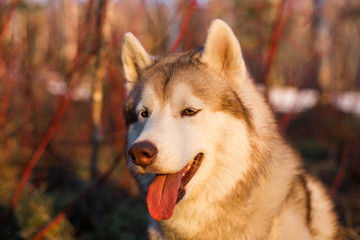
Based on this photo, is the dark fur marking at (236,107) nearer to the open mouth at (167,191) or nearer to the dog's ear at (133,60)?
the open mouth at (167,191)

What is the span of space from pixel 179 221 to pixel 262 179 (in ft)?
2.34

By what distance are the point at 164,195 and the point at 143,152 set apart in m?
0.43

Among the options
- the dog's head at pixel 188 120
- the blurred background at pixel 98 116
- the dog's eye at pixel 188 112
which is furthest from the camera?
the blurred background at pixel 98 116

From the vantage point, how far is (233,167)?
2.42 m

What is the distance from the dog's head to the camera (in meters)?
2.20

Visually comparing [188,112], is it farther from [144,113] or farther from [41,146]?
[41,146]

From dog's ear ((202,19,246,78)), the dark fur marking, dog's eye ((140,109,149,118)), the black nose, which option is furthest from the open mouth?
dog's ear ((202,19,246,78))

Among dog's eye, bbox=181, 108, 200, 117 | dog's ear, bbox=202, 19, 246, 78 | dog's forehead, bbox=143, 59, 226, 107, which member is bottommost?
dog's eye, bbox=181, 108, 200, 117

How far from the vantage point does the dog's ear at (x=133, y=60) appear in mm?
2934

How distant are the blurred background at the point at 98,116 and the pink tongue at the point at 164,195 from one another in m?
1.09

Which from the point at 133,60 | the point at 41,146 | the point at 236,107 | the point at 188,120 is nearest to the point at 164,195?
the point at 188,120

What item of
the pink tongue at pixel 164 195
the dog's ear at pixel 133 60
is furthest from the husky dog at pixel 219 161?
the dog's ear at pixel 133 60

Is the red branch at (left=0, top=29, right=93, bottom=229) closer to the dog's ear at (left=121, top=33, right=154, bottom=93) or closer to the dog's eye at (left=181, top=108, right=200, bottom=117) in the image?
the dog's ear at (left=121, top=33, right=154, bottom=93)

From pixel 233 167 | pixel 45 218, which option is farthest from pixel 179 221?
pixel 45 218
